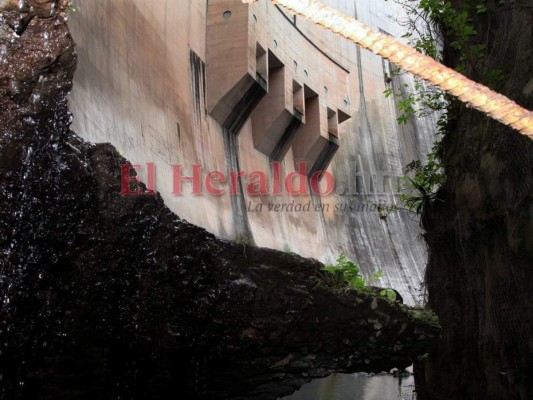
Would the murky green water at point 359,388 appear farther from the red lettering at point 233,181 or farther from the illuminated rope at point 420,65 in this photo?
the illuminated rope at point 420,65

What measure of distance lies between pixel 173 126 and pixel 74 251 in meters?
5.58

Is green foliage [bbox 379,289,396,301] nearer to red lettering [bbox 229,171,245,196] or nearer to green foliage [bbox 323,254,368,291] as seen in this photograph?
green foliage [bbox 323,254,368,291]

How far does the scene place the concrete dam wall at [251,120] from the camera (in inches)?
356

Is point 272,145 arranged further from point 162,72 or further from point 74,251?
point 74,251

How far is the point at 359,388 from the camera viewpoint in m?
12.1

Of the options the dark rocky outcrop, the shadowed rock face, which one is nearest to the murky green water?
the dark rocky outcrop

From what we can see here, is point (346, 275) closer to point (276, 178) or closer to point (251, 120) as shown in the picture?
point (251, 120)

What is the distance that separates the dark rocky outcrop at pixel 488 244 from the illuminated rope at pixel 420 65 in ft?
19.2

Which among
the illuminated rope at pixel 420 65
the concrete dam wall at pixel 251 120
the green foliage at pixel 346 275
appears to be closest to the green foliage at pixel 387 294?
the green foliage at pixel 346 275

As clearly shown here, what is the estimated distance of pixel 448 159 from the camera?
31.2ft

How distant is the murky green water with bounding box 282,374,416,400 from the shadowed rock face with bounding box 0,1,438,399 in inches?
140

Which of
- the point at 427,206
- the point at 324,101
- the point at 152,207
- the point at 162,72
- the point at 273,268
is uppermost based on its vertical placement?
the point at 324,101

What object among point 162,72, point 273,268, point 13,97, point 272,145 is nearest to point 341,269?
point 273,268

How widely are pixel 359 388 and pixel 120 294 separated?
756cm
